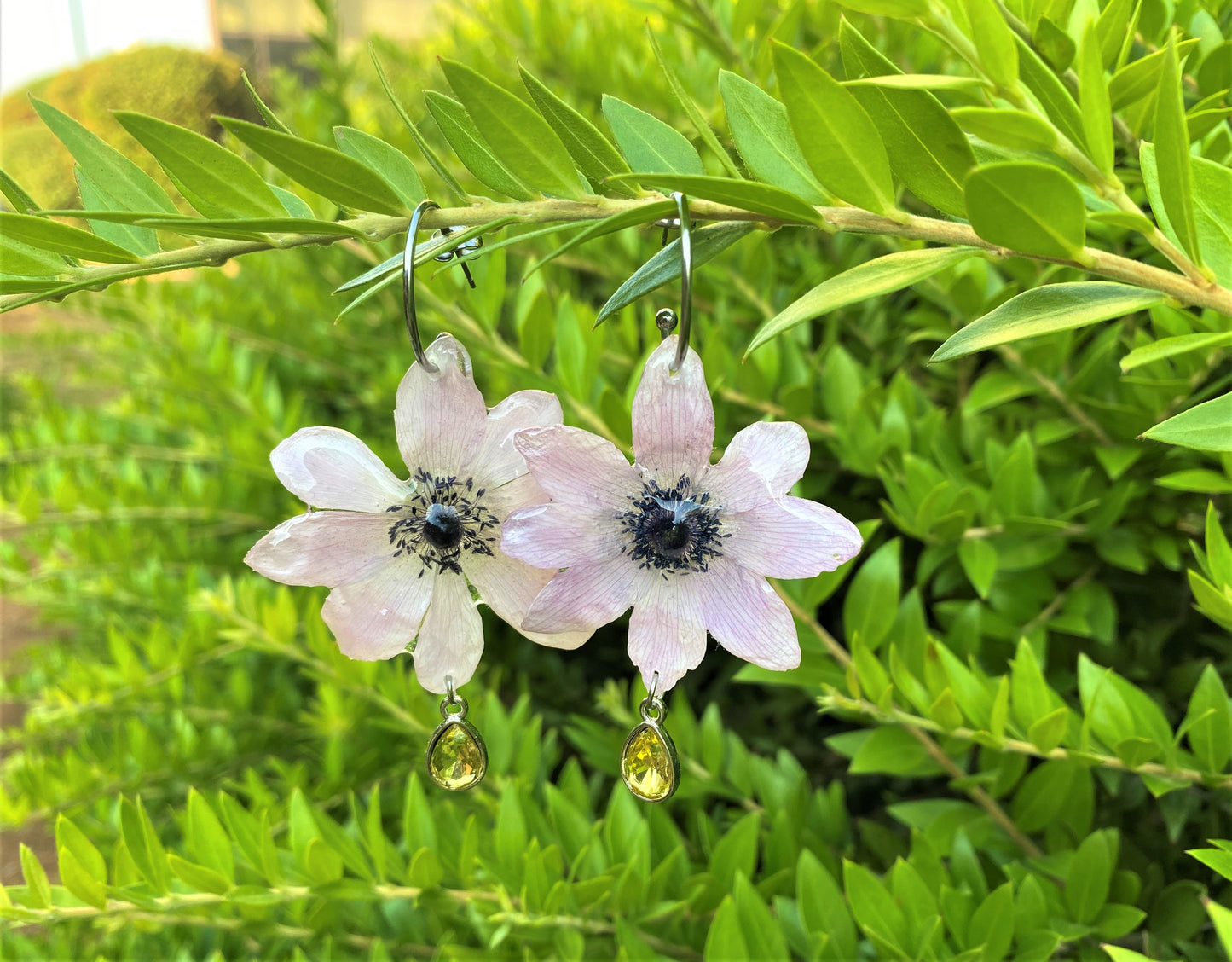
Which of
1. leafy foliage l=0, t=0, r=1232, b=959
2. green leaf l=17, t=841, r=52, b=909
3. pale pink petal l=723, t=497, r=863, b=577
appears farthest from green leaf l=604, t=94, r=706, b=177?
green leaf l=17, t=841, r=52, b=909

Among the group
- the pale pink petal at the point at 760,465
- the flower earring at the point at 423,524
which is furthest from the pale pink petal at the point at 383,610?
the pale pink petal at the point at 760,465

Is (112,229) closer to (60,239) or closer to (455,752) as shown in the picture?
(60,239)

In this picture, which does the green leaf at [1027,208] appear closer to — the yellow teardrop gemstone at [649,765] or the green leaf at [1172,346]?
the green leaf at [1172,346]

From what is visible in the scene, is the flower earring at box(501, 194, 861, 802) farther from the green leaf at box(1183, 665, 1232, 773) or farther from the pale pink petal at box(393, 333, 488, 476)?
the green leaf at box(1183, 665, 1232, 773)

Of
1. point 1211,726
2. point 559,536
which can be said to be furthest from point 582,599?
point 1211,726

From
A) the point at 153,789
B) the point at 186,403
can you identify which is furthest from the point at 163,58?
the point at 153,789

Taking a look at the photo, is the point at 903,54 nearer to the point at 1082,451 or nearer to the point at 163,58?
the point at 1082,451
